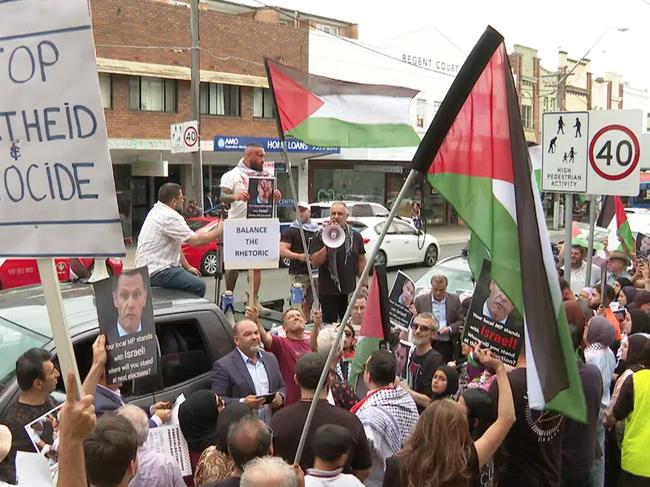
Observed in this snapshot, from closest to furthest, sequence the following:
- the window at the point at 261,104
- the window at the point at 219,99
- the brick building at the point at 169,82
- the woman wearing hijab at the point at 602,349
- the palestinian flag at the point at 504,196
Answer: the palestinian flag at the point at 504,196 → the woman wearing hijab at the point at 602,349 → the brick building at the point at 169,82 → the window at the point at 219,99 → the window at the point at 261,104

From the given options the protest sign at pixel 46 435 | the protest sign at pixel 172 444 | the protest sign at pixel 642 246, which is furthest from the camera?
the protest sign at pixel 642 246

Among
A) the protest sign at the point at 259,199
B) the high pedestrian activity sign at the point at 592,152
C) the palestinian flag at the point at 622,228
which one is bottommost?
the palestinian flag at the point at 622,228

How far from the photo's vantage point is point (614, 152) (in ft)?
25.6

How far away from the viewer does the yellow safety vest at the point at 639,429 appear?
4.83 metres

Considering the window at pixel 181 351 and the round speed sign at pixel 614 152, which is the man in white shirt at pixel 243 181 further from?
the round speed sign at pixel 614 152

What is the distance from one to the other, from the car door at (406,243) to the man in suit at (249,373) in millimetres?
15444

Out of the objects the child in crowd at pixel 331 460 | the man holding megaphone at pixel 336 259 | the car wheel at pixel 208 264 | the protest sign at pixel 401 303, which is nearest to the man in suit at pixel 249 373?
the child in crowd at pixel 331 460

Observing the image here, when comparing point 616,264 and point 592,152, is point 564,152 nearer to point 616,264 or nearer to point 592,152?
point 592,152

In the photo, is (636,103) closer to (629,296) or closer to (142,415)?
(629,296)

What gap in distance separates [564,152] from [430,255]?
14622 millimetres

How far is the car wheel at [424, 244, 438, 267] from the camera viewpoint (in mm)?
22216

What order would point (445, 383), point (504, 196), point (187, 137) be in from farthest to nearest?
point (187, 137)
point (445, 383)
point (504, 196)

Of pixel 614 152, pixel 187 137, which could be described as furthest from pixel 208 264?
pixel 614 152

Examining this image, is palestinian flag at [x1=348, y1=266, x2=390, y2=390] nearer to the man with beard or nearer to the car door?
the man with beard
